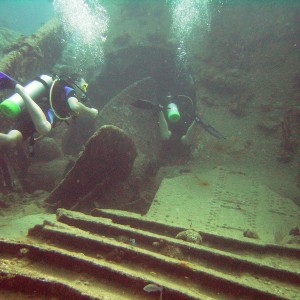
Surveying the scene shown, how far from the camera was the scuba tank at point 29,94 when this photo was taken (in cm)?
379

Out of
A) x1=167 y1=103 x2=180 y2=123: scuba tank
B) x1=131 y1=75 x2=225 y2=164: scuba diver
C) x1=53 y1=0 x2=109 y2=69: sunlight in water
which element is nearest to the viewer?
x1=167 y1=103 x2=180 y2=123: scuba tank

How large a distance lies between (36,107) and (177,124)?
4.15 m

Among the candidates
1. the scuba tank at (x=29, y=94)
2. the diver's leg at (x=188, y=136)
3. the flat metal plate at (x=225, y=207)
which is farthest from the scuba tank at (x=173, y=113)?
the scuba tank at (x=29, y=94)

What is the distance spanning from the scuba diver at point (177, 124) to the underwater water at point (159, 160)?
0.04 m

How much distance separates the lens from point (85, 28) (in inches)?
688

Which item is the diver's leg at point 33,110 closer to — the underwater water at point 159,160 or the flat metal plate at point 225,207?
the underwater water at point 159,160

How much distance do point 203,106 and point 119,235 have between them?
654 cm

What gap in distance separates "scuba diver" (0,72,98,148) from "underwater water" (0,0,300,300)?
0.07ft

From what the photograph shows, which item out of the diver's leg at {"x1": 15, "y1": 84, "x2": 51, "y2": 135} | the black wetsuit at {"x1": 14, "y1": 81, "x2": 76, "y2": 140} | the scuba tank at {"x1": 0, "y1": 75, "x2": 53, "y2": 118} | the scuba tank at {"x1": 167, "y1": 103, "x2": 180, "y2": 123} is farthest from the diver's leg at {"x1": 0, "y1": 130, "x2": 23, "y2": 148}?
the scuba tank at {"x1": 167, "y1": 103, "x2": 180, "y2": 123}

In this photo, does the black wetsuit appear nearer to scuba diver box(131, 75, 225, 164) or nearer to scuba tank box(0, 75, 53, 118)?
scuba tank box(0, 75, 53, 118)

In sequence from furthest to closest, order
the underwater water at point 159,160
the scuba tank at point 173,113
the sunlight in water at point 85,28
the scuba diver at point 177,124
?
the sunlight in water at point 85,28 < the scuba diver at point 177,124 < the scuba tank at point 173,113 < the underwater water at point 159,160

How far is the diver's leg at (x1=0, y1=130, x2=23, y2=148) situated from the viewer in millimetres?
3799

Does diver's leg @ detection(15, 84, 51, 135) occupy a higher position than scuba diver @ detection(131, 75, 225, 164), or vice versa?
scuba diver @ detection(131, 75, 225, 164)

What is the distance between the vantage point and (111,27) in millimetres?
12070
